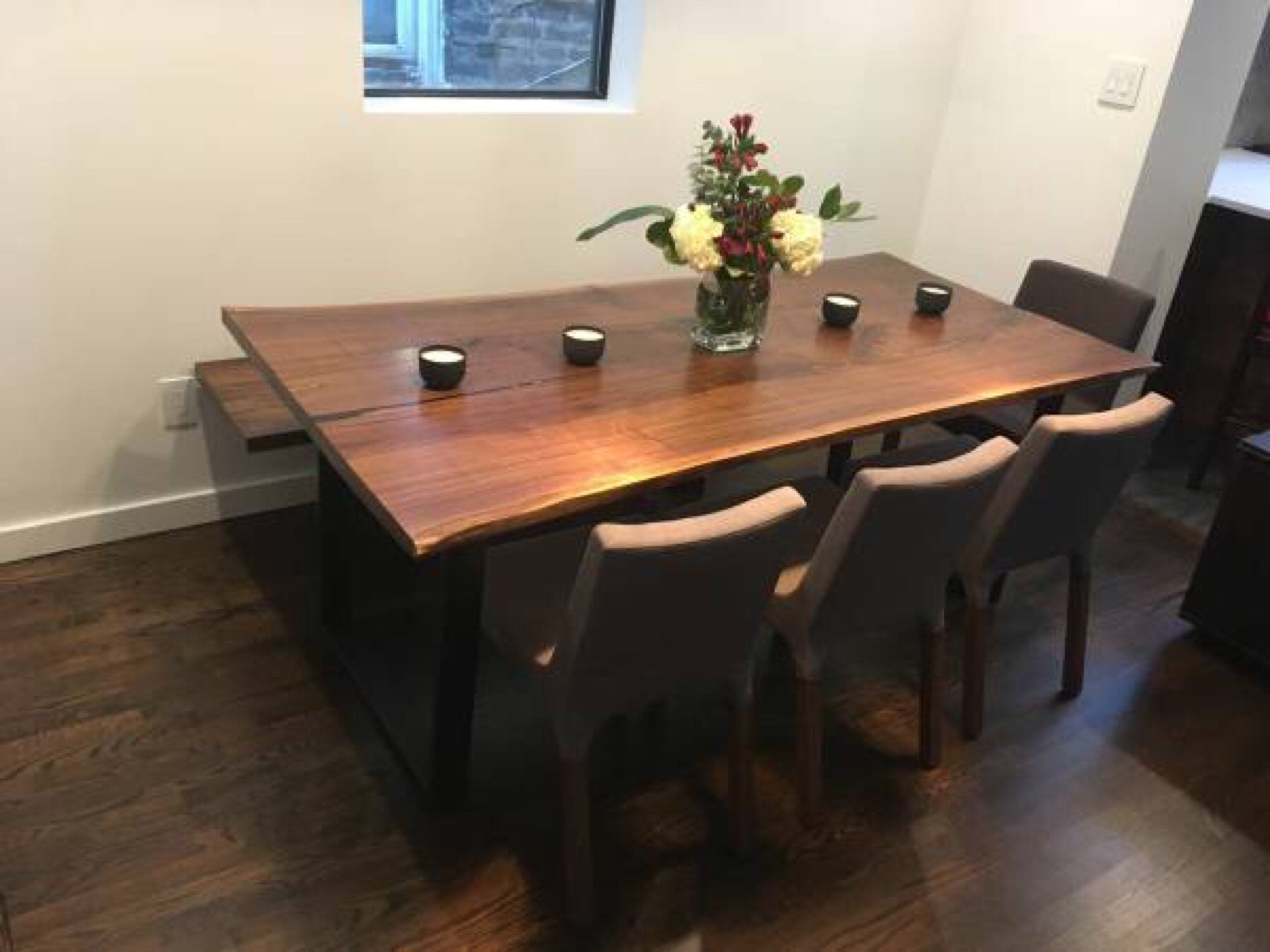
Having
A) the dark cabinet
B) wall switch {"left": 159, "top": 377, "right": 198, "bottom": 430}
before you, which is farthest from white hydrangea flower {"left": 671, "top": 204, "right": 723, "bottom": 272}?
the dark cabinet

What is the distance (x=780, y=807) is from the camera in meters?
2.15

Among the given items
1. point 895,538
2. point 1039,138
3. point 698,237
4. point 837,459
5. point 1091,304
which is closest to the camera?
point 895,538

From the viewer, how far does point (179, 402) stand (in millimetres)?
2682

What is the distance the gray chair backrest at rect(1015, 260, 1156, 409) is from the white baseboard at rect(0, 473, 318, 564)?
208cm

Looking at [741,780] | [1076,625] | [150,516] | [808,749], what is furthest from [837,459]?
[150,516]

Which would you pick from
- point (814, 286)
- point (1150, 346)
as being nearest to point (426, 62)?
point (814, 286)

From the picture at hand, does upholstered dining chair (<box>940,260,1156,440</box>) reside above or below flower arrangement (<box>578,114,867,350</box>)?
below

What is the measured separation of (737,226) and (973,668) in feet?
3.40

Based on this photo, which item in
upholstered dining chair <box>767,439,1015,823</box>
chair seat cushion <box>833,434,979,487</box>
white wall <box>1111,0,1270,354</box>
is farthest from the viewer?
white wall <box>1111,0,1270,354</box>

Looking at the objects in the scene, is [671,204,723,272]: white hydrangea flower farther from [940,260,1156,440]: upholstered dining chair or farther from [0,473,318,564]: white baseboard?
[0,473,318,564]: white baseboard

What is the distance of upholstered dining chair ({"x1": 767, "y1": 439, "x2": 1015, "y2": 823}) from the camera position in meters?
1.84

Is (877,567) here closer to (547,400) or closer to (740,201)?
(547,400)

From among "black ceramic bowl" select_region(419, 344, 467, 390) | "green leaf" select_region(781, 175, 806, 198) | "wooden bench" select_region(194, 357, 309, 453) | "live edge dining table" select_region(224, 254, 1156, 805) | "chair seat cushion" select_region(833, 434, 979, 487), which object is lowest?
"wooden bench" select_region(194, 357, 309, 453)

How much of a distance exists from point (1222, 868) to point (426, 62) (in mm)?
2562
